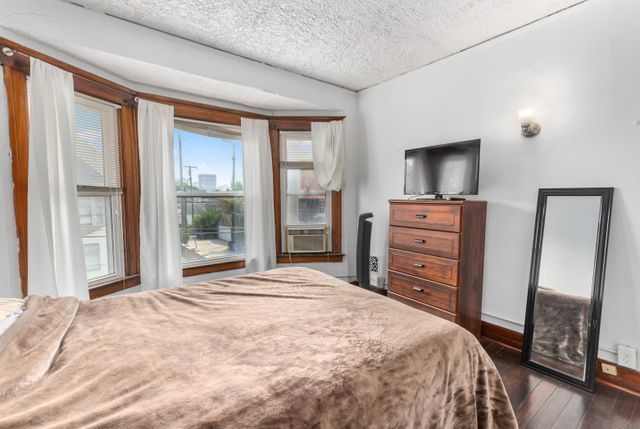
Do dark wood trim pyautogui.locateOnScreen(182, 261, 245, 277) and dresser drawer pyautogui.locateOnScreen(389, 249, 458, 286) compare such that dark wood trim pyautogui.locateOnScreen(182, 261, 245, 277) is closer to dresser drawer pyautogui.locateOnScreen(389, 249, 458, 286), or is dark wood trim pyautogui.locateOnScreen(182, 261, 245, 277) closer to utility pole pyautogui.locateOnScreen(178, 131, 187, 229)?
utility pole pyautogui.locateOnScreen(178, 131, 187, 229)

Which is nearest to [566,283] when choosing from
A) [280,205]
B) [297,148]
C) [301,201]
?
[301,201]

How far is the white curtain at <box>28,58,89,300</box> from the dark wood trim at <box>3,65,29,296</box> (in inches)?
2.4

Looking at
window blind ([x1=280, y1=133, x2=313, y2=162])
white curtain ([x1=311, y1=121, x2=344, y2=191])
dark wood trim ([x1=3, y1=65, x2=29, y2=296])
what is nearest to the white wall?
white curtain ([x1=311, y1=121, x2=344, y2=191])

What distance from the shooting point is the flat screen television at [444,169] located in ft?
7.65

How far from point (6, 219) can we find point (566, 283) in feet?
12.4

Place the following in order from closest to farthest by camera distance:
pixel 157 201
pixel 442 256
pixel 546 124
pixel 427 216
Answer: pixel 546 124, pixel 442 256, pixel 427 216, pixel 157 201

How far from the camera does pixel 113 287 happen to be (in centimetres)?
251

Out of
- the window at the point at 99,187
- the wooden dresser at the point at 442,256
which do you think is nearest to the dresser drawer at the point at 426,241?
the wooden dresser at the point at 442,256

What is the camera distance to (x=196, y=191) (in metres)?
3.18

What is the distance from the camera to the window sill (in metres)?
3.60

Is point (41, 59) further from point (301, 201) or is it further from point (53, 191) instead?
point (301, 201)

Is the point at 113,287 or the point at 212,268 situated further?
the point at 212,268

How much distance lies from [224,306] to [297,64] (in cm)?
248

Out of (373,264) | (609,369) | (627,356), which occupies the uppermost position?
(373,264)
